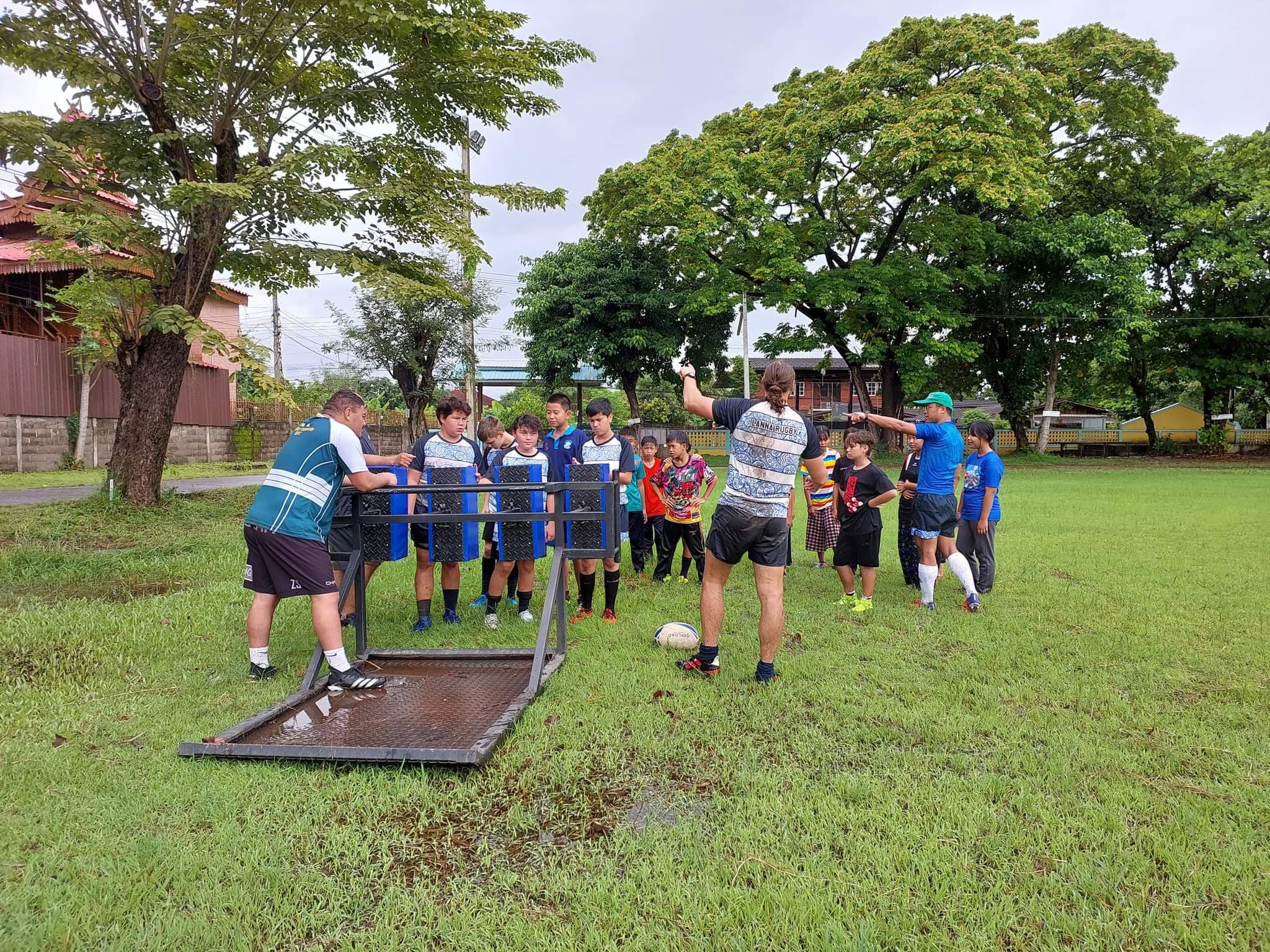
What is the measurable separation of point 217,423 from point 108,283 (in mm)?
20369

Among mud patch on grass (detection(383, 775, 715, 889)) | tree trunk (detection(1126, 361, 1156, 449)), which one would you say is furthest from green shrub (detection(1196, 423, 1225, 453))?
mud patch on grass (detection(383, 775, 715, 889))

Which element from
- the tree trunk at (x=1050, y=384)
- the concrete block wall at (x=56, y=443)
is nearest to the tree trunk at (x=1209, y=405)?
the tree trunk at (x=1050, y=384)

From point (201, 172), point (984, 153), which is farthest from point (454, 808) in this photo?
point (984, 153)

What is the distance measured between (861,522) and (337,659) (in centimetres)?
449

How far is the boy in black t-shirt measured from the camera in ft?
21.0

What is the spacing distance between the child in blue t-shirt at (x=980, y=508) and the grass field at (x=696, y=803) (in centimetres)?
126

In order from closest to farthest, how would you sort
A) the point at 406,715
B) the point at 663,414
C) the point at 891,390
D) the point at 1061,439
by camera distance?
the point at 406,715 → the point at 891,390 → the point at 1061,439 → the point at 663,414

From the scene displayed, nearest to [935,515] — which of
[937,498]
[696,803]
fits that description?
[937,498]

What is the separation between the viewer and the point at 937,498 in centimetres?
635

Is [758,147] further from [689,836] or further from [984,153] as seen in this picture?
[689,836]

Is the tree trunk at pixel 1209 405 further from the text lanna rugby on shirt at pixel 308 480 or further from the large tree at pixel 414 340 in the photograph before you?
the text lanna rugby on shirt at pixel 308 480

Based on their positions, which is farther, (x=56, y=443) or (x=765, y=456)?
(x=56, y=443)

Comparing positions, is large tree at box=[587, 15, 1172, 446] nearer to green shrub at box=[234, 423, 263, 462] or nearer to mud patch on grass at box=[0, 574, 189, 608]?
green shrub at box=[234, 423, 263, 462]

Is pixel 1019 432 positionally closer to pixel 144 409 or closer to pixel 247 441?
pixel 144 409
